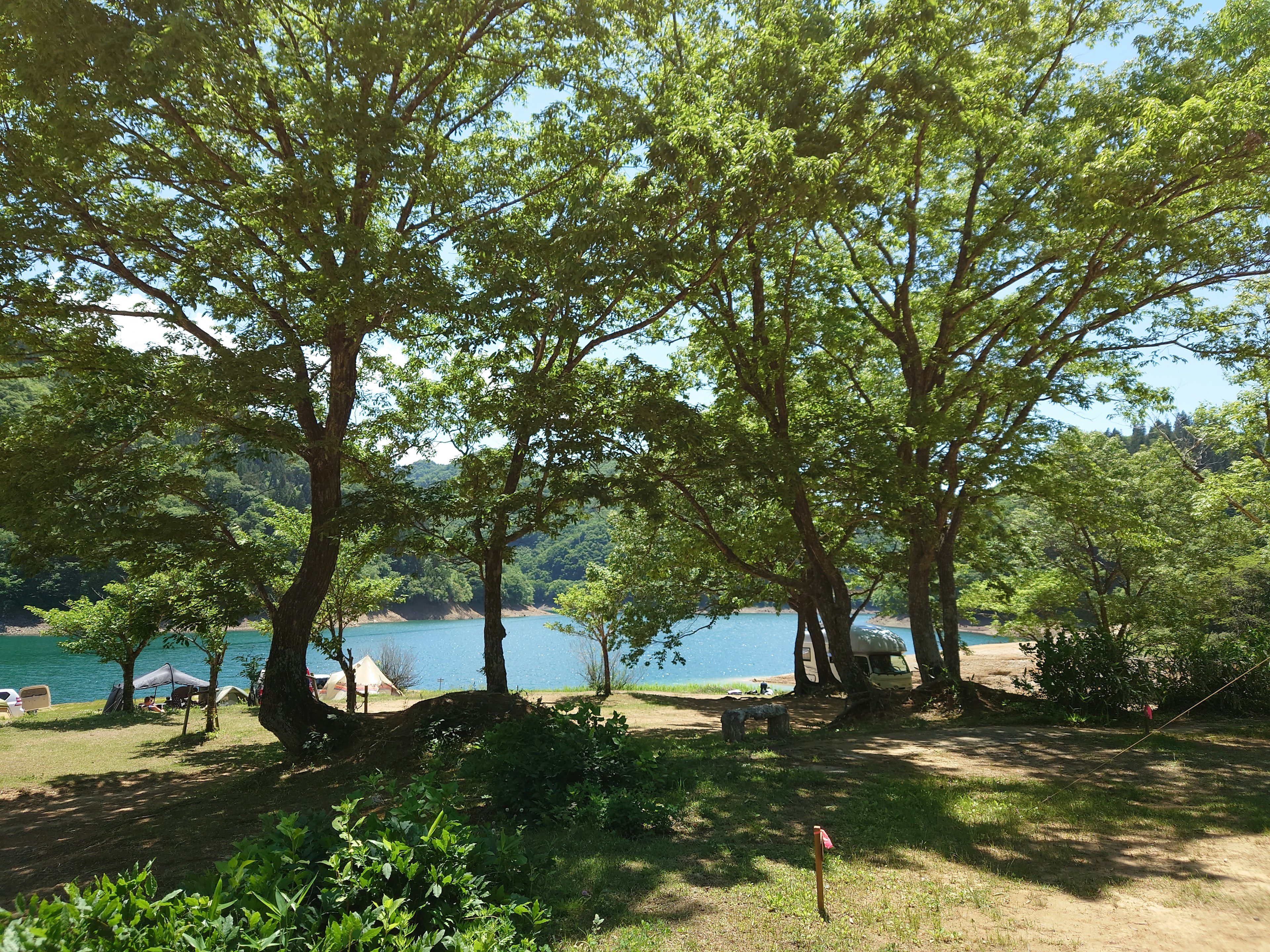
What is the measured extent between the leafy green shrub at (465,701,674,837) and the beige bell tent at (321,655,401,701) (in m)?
22.0

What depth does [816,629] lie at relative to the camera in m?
19.8

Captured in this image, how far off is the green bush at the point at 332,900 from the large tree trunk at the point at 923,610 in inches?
447

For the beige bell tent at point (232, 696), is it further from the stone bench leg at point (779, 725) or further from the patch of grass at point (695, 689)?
the stone bench leg at point (779, 725)

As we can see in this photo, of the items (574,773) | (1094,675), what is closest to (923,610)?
(1094,675)

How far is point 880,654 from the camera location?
24.3 metres

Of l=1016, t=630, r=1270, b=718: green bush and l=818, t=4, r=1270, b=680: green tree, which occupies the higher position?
l=818, t=4, r=1270, b=680: green tree

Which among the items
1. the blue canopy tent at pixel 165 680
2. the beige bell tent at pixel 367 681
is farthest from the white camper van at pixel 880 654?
the blue canopy tent at pixel 165 680

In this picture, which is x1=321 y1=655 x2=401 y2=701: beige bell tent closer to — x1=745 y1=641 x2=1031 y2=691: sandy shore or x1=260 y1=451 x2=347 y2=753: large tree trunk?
x1=745 y1=641 x2=1031 y2=691: sandy shore

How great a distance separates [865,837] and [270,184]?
907 centimetres

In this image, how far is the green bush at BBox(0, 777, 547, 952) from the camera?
8.36 feet

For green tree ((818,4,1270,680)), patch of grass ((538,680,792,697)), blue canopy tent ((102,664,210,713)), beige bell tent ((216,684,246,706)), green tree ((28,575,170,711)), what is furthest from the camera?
patch of grass ((538,680,792,697))

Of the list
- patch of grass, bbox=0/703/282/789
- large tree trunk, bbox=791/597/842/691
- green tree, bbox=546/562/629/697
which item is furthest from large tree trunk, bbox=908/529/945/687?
patch of grass, bbox=0/703/282/789

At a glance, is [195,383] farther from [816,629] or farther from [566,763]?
[816,629]

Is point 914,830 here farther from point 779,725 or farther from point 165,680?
point 165,680
